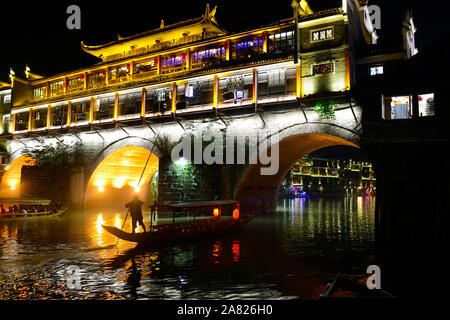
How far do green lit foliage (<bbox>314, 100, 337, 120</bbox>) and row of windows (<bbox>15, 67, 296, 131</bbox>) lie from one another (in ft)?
6.72

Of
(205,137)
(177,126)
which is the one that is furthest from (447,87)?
(177,126)

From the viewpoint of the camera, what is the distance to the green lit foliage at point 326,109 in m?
21.8

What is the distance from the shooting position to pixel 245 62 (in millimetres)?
24578

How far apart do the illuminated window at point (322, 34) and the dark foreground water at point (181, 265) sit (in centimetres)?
1191

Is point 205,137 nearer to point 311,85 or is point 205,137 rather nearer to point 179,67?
point 179,67

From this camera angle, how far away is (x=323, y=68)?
2244 cm

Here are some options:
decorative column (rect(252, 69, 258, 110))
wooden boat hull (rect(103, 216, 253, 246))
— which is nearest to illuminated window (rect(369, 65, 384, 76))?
decorative column (rect(252, 69, 258, 110))

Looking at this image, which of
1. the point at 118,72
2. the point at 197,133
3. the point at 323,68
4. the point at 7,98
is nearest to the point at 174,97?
the point at 197,133

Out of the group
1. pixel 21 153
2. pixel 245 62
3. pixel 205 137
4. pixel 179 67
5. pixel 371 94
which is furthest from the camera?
pixel 21 153

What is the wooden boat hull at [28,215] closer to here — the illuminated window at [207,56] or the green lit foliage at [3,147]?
the illuminated window at [207,56]

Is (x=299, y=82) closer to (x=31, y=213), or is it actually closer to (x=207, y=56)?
(x=207, y=56)

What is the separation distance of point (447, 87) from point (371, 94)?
8.94ft

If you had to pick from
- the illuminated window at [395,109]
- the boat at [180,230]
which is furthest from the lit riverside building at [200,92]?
the boat at [180,230]

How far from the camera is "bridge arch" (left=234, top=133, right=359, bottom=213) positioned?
24594mm
